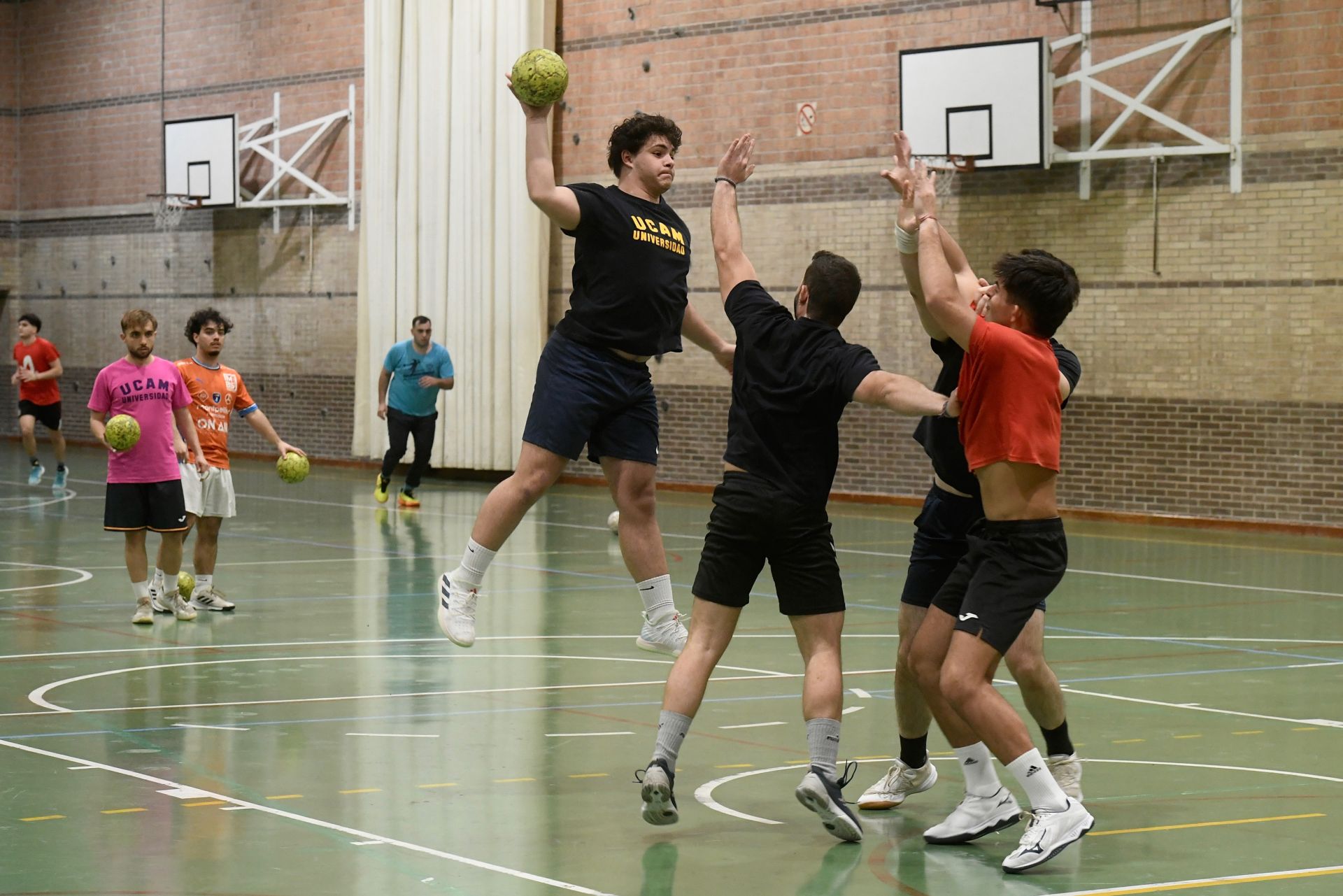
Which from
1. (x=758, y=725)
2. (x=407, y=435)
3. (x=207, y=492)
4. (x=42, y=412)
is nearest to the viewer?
(x=758, y=725)

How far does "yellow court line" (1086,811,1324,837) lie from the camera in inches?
238

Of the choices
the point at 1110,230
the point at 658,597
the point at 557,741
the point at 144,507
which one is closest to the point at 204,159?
the point at 1110,230

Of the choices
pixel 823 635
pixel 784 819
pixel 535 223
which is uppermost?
pixel 535 223

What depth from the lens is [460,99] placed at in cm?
2516

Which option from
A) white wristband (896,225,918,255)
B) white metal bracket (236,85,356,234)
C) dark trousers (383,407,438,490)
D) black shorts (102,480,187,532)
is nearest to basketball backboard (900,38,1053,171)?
dark trousers (383,407,438,490)

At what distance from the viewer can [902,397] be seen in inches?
217

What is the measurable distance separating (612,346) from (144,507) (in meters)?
5.04

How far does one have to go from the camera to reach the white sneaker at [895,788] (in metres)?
6.46

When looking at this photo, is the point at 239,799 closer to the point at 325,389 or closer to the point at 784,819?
the point at 784,819

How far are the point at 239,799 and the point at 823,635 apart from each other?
2.26m

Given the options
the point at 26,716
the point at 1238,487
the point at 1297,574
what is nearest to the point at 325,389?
the point at 1238,487

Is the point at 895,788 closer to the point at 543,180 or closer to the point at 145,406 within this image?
the point at 543,180

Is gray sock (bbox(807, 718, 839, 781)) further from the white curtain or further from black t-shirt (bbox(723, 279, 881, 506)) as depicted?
the white curtain

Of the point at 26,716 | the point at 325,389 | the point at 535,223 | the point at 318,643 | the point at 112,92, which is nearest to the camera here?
the point at 26,716
